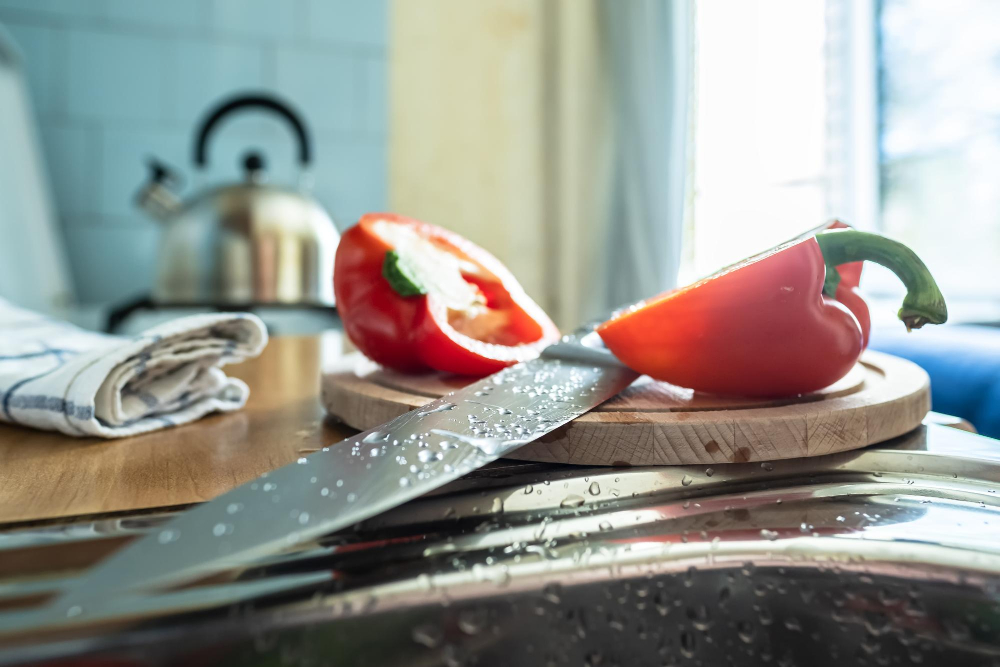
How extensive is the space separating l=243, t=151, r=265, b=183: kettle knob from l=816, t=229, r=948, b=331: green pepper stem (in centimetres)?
133

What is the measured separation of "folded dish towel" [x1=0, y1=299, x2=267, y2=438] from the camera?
438mm

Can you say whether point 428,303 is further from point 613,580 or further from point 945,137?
point 945,137

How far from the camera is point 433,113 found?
8.21 feet

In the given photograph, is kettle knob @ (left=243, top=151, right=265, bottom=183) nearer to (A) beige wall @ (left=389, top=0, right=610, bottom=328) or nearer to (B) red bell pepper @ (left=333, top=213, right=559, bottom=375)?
(A) beige wall @ (left=389, top=0, right=610, bottom=328)

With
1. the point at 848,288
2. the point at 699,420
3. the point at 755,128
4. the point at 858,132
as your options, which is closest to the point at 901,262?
the point at 848,288

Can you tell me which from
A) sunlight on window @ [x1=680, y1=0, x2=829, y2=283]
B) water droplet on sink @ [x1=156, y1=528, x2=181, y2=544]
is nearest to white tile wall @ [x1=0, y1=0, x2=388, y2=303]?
sunlight on window @ [x1=680, y1=0, x2=829, y2=283]

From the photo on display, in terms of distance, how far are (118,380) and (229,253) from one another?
108 cm

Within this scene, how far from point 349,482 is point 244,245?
4.21 ft

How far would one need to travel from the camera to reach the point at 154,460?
38 cm

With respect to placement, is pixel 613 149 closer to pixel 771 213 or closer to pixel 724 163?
pixel 724 163

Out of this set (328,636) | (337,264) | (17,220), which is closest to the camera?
(328,636)

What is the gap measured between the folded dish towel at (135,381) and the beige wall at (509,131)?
1.97m

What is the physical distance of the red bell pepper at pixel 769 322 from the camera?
41cm

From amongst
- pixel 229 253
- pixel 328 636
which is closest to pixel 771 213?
pixel 229 253
